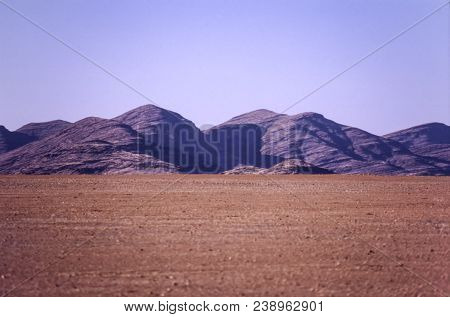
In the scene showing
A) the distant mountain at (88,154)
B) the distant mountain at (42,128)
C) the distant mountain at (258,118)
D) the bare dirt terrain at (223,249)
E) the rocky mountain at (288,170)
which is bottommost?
the bare dirt terrain at (223,249)

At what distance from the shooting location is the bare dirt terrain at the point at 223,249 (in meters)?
6.80

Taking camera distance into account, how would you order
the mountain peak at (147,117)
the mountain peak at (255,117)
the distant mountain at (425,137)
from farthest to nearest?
the mountain peak at (255,117) < the distant mountain at (425,137) < the mountain peak at (147,117)

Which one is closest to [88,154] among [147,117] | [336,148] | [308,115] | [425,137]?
[147,117]

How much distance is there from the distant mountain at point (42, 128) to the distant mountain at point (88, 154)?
15996 mm

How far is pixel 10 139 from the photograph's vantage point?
68438 millimetres

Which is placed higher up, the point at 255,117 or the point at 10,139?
the point at 255,117

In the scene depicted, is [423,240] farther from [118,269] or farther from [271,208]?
[118,269]

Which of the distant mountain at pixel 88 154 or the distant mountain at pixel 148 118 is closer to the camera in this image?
the distant mountain at pixel 88 154

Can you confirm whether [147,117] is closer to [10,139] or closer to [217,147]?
[217,147]

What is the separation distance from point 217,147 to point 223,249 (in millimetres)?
59932

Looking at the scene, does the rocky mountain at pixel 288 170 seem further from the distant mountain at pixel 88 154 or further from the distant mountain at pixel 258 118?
the distant mountain at pixel 258 118

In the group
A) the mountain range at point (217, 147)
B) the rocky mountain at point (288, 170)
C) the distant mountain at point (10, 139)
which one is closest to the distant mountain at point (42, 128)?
the mountain range at point (217, 147)

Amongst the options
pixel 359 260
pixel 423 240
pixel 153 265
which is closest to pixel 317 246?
pixel 359 260

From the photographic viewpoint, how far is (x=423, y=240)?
394 inches
